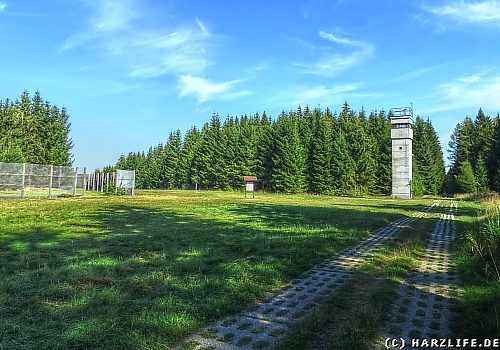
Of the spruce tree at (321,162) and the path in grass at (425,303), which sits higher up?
the spruce tree at (321,162)

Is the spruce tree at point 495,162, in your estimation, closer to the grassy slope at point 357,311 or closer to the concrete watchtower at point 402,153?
the concrete watchtower at point 402,153

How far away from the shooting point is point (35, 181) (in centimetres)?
2756

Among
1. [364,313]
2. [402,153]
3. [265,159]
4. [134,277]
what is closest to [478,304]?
[364,313]

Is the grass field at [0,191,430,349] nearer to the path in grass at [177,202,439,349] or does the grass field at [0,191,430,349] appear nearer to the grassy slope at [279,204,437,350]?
the path in grass at [177,202,439,349]

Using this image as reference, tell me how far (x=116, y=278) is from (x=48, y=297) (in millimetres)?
1132

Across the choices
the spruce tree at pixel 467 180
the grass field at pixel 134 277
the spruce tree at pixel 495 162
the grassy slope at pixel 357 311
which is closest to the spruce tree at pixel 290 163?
the spruce tree at pixel 467 180

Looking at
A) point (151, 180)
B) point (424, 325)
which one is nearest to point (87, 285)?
point (424, 325)

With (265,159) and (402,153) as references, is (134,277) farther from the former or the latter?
(265,159)

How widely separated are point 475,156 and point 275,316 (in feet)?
264

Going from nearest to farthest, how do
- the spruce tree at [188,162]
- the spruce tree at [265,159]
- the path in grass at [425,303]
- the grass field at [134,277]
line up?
the grass field at [134,277], the path in grass at [425,303], the spruce tree at [265,159], the spruce tree at [188,162]

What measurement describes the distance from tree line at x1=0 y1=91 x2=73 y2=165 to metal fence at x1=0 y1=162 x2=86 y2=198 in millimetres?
24255

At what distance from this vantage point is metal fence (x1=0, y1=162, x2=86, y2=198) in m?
26.2

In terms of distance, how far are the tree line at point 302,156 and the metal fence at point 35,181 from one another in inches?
1349

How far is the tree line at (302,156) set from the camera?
2201 inches
